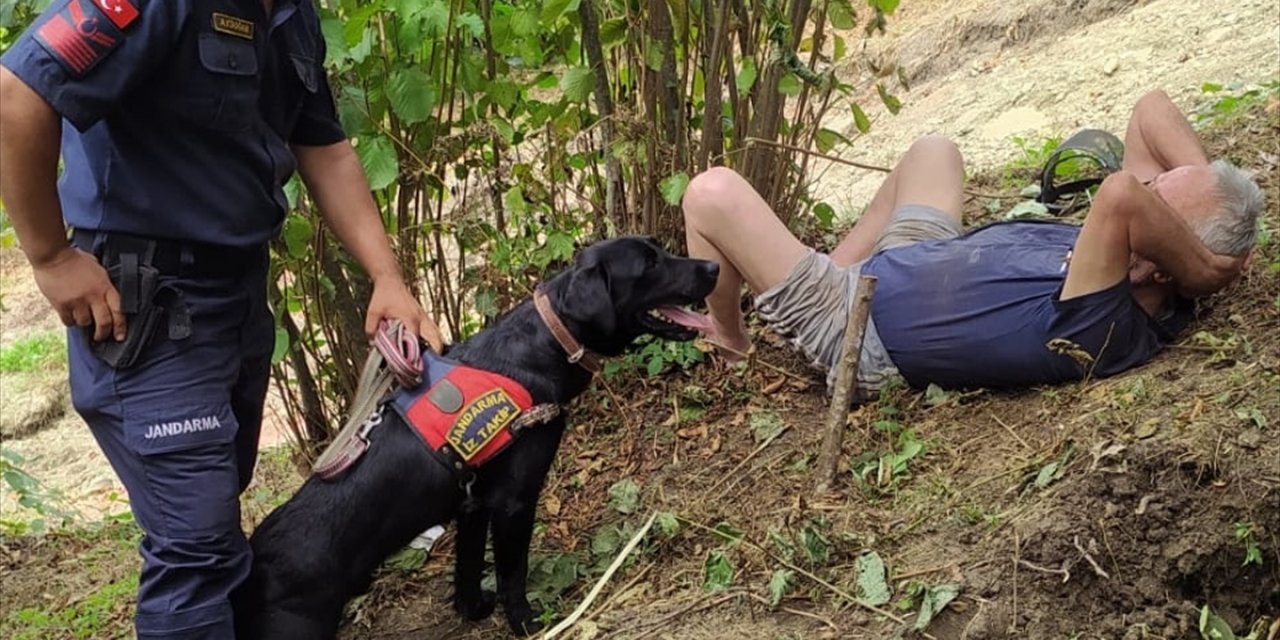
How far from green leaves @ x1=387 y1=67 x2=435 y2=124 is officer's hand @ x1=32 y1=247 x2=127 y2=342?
51.2 inches

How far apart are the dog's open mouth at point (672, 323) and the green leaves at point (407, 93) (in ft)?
3.28

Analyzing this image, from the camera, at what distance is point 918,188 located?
4148 millimetres

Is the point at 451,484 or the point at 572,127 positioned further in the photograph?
the point at 572,127

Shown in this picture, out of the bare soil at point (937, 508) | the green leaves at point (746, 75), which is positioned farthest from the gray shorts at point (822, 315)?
the green leaves at point (746, 75)

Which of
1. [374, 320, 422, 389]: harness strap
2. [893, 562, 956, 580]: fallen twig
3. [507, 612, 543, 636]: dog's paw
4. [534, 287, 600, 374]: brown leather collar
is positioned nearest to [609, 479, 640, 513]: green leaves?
[507, 612, 543, 636]: dog's paw

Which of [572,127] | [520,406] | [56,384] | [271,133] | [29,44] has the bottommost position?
[56,384]

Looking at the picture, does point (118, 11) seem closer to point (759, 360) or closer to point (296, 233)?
point (296, 233)

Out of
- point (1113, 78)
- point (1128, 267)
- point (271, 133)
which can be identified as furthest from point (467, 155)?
point (1113, 78)

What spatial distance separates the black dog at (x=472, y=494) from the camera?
2.86 metres

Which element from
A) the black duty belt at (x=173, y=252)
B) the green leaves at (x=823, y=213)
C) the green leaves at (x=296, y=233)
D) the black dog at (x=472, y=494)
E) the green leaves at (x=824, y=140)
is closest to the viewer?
the black duty belt at (x=173, y=252)

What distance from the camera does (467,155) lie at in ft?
13.6

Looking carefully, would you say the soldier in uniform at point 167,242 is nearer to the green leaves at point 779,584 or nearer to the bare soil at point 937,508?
the bare soil at point 937,508

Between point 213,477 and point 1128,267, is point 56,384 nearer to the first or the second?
point 213,477

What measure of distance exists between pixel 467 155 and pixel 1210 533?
2738 mm
